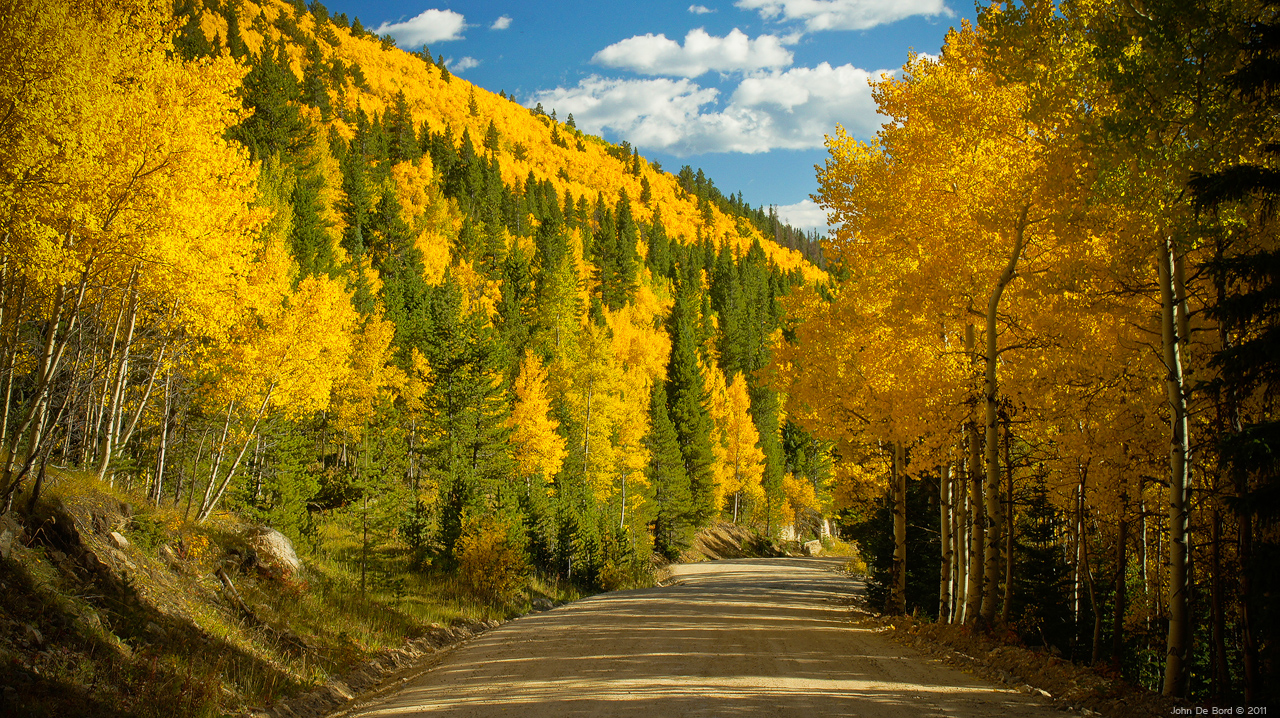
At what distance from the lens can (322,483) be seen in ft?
77.0

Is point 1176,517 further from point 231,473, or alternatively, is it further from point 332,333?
point 332,333

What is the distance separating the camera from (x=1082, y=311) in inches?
347

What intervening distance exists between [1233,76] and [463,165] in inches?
3005

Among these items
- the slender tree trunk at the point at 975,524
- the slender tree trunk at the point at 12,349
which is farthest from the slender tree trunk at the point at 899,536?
the slender tree trunk at the point at 12,349

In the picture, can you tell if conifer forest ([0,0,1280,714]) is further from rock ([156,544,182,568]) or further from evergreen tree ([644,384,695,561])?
evergreen tree ([644,384,695,561])

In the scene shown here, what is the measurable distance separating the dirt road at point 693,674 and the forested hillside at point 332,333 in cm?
543

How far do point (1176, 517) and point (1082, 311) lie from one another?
A: 2.88 meters

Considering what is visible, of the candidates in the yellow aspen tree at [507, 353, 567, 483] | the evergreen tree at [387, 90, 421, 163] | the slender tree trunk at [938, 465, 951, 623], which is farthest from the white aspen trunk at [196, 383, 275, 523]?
the evergreen tree at [387, 90, 421, 163]

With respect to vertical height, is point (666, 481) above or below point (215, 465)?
below

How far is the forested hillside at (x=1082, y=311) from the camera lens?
6.34m

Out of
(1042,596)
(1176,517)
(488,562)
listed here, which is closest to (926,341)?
(1176,517)

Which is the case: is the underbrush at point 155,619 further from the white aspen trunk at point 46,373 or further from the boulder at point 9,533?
the white aspen trunk at point 46,373

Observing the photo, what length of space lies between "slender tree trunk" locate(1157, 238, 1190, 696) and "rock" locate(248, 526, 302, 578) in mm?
13915

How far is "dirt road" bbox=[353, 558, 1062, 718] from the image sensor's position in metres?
7.34
